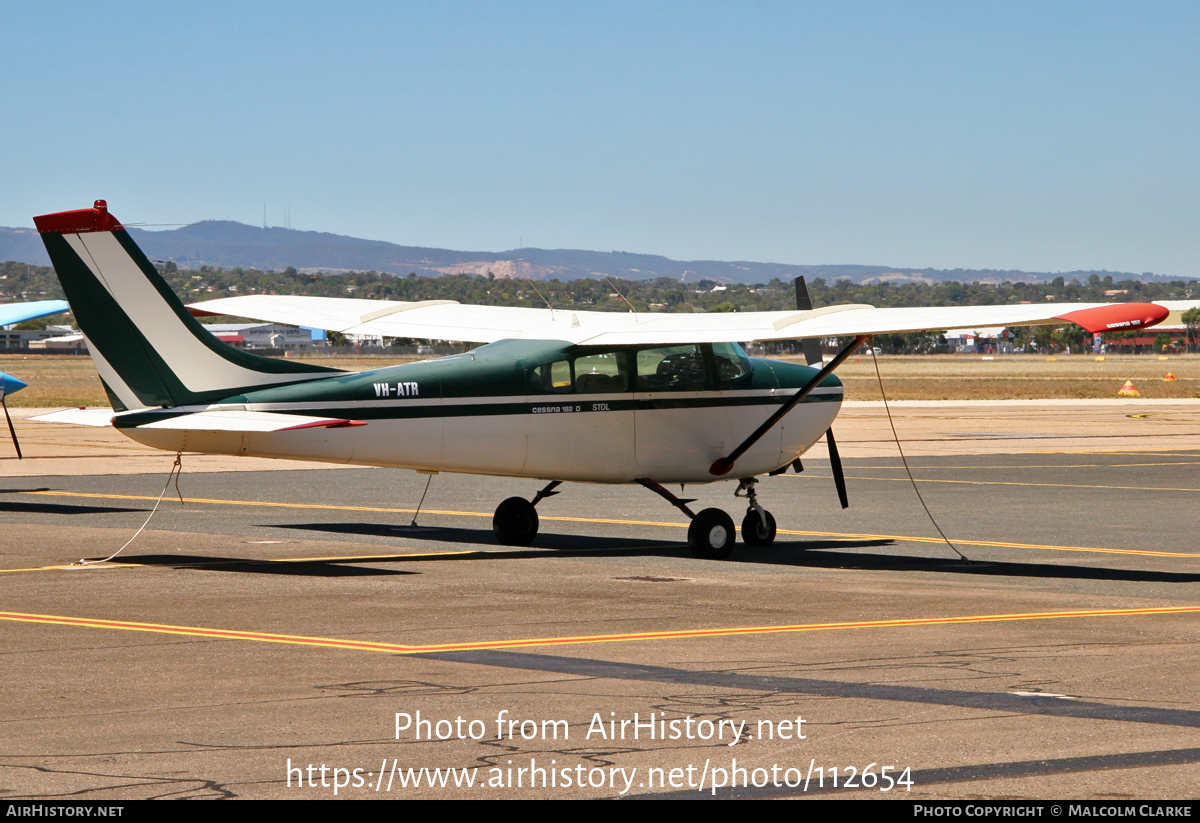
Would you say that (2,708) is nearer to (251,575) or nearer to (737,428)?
(251,575)

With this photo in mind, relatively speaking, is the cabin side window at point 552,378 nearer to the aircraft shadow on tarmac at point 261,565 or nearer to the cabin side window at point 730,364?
the cabin side window at point 730,364

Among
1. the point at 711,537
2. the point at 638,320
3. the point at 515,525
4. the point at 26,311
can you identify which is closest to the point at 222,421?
the point at 515,525

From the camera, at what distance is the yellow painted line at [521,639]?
9.89 m

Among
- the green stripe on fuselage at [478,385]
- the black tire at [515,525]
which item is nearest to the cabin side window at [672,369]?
the green stripe on fuselage at [478,385]

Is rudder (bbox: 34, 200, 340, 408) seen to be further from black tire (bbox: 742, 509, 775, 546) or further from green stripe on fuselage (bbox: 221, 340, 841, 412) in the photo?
black tire (bbox: 742, 509, 775, 546)

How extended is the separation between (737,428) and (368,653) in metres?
7.33

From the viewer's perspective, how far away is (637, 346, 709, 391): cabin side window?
51.8 feet

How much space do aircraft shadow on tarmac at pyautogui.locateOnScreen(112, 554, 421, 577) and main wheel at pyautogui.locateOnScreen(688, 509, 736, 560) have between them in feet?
10.3

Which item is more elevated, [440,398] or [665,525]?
[440,398]

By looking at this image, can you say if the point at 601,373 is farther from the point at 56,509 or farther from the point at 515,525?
the point at 56,509

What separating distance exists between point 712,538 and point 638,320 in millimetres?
3084

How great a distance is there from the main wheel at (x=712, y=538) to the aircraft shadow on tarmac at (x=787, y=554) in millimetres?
173

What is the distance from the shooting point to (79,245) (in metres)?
13.5

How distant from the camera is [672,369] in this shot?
15898 millimetres
